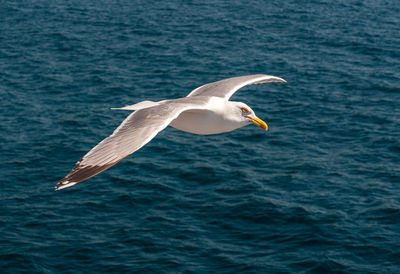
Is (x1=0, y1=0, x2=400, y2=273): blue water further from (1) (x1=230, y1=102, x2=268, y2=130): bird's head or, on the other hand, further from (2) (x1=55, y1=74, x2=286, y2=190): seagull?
(1) (x1=230, y1=102, x2=268, y2=130): bird's head

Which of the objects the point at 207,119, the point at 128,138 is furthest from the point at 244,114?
the point at 128,138

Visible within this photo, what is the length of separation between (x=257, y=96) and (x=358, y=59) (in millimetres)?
17137

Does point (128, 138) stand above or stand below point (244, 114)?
above

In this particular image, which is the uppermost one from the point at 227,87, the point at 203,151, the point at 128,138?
the point at 227,87

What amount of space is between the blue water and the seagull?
22.3m

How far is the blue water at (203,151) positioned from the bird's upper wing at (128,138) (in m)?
25.2

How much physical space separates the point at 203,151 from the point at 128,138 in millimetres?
39395

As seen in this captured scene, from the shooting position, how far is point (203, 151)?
5978cm

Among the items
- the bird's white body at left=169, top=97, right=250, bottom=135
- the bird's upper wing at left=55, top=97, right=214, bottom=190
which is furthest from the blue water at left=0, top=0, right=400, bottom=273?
the bird's upper wing at left=55, top=97, right=214, bottom=190

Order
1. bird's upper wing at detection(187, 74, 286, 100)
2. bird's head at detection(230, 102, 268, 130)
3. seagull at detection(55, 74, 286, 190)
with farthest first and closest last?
1. bird's upper wing at detection(187, 74, 286, 100)
2. bird's head at detection(230, 102, 268, 130)
3. seagull at detection(55, 74, 286, 190)

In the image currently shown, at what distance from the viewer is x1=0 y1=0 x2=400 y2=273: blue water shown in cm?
4816

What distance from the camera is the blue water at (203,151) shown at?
158ft

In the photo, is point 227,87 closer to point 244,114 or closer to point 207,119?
point 244,114

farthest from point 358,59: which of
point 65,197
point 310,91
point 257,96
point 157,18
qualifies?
point 65,197
